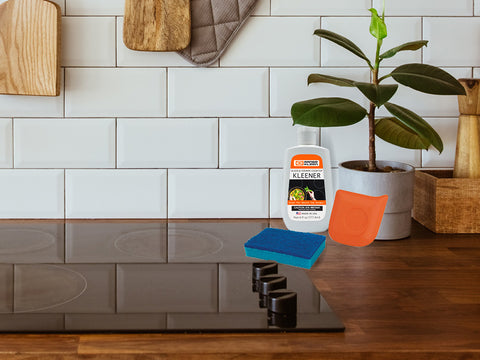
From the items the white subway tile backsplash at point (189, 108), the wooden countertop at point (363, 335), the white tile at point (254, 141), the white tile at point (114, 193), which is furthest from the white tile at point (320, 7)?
the wooden countertop at point (363, 335)

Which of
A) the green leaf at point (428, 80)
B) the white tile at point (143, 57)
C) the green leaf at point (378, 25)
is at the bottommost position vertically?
the green leaf at point (428, 80)

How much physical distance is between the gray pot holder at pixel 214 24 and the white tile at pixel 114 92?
0.09 m

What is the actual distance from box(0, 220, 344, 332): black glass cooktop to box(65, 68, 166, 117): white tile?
0.24m

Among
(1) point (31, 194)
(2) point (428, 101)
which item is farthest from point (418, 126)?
(1) point (31, 194)

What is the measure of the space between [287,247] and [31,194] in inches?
23.8

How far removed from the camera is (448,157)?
132cm

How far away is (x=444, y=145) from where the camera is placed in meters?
1.32

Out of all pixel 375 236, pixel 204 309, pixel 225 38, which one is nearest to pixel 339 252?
pixel 375 236

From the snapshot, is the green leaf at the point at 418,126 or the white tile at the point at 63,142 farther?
the white tile at the point at 63,142

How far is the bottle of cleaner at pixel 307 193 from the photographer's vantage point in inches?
46.3

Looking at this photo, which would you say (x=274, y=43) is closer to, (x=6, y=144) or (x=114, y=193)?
(x=114, y=193)

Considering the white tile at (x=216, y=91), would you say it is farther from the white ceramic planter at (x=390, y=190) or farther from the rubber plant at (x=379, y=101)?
the white ceramic planter at (x=390, y=190)

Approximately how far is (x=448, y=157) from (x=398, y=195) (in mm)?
272

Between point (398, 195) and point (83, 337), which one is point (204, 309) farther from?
point (398, 195)
